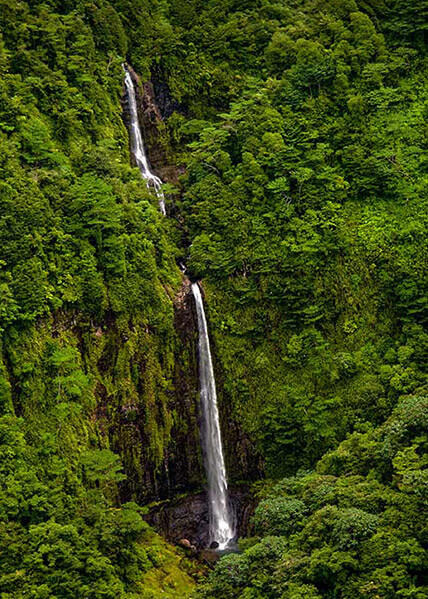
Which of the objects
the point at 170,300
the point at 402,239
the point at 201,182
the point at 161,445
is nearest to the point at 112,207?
the point at 170,300

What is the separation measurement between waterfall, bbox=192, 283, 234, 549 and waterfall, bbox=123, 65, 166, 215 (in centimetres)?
480

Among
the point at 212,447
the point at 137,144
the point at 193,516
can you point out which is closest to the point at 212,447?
the point at 212,447

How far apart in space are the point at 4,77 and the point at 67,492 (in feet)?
36.9

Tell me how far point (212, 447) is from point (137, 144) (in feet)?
35.3

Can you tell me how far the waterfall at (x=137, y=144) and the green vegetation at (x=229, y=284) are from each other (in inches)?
29.7

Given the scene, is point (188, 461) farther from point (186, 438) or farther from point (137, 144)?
point (137, 144)

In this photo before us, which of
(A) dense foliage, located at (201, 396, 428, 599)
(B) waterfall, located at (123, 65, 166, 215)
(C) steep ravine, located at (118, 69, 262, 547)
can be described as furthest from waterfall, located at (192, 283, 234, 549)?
(B) waterfall, located at (123, 65, 166, 215)

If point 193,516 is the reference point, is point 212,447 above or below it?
above

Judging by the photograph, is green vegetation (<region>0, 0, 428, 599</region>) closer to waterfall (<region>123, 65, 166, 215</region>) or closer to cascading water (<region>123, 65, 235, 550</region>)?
cascading water (<region>123, 65, 235, 550</region>)

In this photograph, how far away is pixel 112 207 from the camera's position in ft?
61.4

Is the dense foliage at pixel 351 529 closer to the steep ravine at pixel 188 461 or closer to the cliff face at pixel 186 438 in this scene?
the steep ravine at pixel 188 461

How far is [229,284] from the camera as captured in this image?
2092 cm

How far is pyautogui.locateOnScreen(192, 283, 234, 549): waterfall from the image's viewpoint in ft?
61.4

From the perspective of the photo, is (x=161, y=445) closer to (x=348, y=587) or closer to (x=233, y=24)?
(x=348, y=587)
